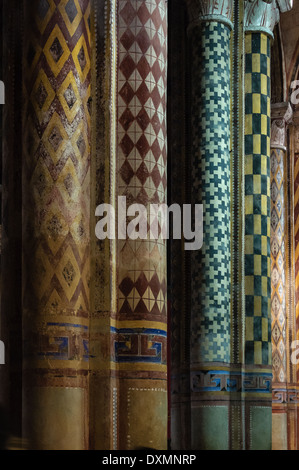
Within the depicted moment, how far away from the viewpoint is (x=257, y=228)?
35.5 feet

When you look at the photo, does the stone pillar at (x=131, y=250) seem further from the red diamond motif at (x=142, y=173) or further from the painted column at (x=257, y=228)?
the painted column at (x=257, y=228)

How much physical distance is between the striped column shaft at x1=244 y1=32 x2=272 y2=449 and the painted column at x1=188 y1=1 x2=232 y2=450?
1.48 ft

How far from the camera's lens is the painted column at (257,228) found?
406 inches

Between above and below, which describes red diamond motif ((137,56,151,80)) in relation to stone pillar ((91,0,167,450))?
above

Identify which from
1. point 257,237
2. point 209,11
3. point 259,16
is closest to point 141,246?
point 257,237

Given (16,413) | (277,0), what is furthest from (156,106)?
(277,0)

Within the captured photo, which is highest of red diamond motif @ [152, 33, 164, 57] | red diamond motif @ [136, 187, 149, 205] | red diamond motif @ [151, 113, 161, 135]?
red diamond motif @ [152, 33, 164, 57]

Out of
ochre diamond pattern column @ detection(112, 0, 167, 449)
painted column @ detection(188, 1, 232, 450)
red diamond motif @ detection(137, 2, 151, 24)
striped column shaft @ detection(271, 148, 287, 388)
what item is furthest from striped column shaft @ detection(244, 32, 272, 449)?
red diamond motif @ detection(137, 2, 151, 24)

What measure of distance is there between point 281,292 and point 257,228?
11.3ft

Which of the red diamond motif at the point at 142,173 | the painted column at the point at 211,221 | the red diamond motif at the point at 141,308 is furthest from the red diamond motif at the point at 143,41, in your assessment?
the painted column at the point at 211,221

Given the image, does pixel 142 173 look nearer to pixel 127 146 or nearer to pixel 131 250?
Answer: pixel 127 146

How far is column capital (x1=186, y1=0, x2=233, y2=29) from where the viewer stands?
1059 centimetres

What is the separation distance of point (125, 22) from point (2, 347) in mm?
2708

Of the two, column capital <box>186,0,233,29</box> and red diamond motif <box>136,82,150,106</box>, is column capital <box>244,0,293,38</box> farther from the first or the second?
red diamond motif <box>136,82,150,106</box>
